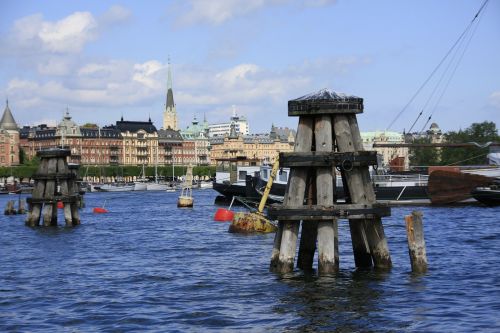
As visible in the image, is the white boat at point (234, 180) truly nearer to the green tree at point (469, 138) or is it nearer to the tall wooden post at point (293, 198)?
the tall wooden post at point (293, 198)

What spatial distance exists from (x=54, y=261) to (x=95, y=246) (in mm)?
7385

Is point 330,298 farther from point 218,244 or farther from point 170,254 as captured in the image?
point 218,244

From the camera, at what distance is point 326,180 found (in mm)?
24938

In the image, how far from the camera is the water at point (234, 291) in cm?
2130

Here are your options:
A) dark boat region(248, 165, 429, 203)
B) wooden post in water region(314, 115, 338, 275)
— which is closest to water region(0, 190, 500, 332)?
wooden post in water region(314, 115, 338, 275)

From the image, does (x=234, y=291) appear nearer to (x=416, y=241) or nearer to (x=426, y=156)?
(x=416, y=241)

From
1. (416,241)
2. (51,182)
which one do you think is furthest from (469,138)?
(416,241)

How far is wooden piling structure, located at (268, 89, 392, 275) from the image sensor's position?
2470cm

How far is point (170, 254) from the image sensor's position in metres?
38.2

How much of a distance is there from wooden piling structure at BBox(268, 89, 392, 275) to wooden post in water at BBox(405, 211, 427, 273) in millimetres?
697

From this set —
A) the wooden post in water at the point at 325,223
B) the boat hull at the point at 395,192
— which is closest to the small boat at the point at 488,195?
the boat hull at the point at 395,192

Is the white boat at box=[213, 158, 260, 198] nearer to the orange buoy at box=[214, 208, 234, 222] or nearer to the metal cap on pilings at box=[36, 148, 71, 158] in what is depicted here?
the orange buoy at box=[214, 208, 234, 222]

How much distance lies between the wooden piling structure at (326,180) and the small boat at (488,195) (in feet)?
154

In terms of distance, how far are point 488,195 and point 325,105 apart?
48515 mm
